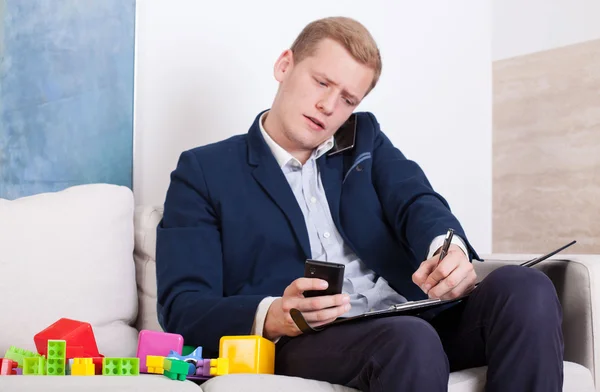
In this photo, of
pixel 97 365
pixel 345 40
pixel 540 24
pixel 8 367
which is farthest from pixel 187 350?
pixel 540 24

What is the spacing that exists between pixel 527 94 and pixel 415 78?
36 centimetres

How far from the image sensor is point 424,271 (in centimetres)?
138

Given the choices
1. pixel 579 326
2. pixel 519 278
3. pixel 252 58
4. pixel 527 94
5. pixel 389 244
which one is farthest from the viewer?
pixel 527 94

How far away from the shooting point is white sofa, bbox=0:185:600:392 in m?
1.53

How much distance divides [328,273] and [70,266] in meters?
0.62

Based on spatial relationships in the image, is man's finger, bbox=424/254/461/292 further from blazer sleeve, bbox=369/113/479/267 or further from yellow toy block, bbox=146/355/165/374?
yellow toy block, bbox=146/355/165/374

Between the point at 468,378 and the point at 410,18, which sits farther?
the point at 410,18

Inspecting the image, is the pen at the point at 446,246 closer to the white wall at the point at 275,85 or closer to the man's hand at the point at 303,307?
the man's hand at the point at 303,307

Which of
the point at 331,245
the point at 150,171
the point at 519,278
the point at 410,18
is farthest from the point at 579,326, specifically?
the point at 410,18

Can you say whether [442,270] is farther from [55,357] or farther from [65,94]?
[65,94]

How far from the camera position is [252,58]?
2.23 metres

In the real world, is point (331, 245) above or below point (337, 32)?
below

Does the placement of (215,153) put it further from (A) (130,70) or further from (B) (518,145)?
(B) (518,145)

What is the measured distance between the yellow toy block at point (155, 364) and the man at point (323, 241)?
15cm
